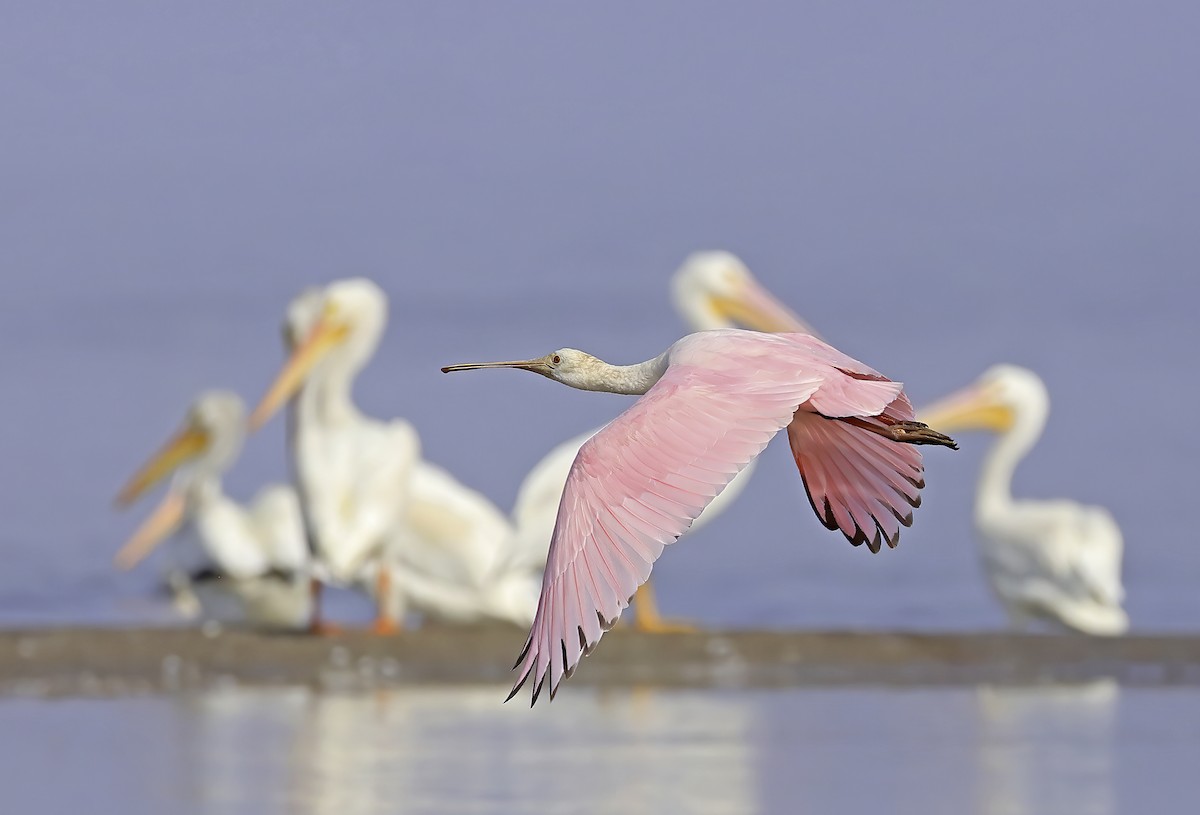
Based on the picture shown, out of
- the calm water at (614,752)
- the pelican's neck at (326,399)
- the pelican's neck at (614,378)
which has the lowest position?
the calm water at (614,752)

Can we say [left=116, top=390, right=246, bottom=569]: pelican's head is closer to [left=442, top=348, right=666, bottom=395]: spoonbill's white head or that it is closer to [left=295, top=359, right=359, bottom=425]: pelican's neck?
[left=295, top=359, right=359, bottom=425]: pelican's neck

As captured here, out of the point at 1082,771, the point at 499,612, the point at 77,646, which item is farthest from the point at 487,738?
the point at 499,612

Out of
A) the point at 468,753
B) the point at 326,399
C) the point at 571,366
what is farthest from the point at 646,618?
the point at 571,366

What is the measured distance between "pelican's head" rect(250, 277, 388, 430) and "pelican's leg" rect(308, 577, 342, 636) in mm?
2151

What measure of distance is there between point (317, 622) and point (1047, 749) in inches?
214

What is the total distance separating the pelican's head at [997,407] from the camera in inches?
776

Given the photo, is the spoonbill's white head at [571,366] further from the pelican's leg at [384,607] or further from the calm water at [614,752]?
the pelican's leg at [384,607]

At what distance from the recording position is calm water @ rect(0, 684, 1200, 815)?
9.36 m

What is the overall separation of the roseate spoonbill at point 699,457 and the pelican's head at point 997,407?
11537 mm

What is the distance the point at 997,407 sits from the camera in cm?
1988

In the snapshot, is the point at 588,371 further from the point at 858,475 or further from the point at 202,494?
the point at 202,494

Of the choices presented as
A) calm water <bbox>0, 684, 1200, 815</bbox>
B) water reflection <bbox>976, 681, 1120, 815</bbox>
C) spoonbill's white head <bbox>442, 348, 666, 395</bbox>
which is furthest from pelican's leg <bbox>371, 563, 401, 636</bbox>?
spoonbill's white head <bbox>442, 348, 666, 395</bbox>

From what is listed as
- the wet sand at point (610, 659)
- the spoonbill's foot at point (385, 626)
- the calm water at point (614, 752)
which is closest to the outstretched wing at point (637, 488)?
the calm water at point (614, 752)

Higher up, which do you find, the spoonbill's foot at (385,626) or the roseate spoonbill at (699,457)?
the roseate spoonbill at (699,457)
